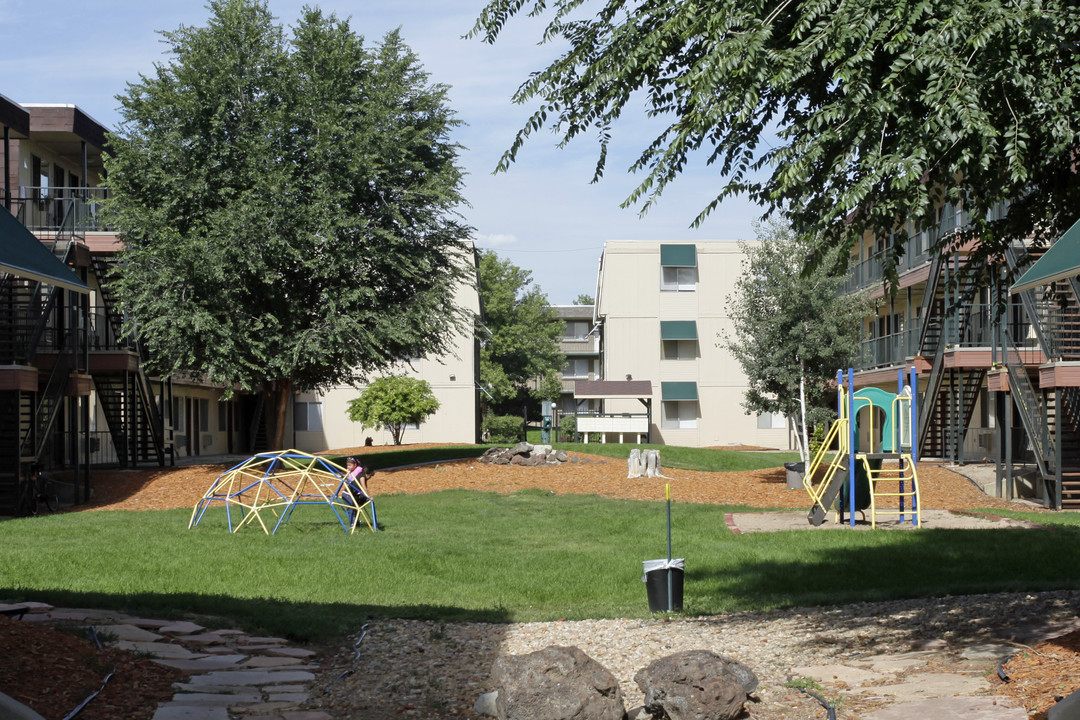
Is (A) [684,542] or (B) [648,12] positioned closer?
(B) [648,12]

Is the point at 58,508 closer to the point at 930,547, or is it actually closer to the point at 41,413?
the point at 41,413

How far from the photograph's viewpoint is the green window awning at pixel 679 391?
50.5m

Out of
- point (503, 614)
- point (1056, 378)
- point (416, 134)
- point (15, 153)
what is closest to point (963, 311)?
point (1056, 378)

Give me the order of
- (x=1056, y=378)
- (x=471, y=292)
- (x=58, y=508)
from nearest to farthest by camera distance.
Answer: (x=1056, y=378) < (x=58, y=508) < (x=471, y=292)

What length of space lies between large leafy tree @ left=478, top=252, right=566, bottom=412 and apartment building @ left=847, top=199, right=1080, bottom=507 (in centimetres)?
2743

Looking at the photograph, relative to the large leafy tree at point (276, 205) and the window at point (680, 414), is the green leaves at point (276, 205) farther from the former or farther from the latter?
the window at point (680, 414)

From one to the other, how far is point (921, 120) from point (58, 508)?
1996cm

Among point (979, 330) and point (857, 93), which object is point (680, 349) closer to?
point (979, 330)

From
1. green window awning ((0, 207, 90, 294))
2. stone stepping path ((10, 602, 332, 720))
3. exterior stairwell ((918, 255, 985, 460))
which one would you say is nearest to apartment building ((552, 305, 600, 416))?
exterior stairwell ((918, 255, 985, 460))

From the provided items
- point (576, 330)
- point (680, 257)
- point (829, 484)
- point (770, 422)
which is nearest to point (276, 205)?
point (829, 484)

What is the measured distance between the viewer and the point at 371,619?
9.92 meters

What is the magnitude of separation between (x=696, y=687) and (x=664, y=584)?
3822 mm

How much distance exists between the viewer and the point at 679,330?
50.5 m

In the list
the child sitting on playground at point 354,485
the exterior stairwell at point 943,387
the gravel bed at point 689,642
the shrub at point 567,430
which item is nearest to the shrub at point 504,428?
the shrub at point 567,430
